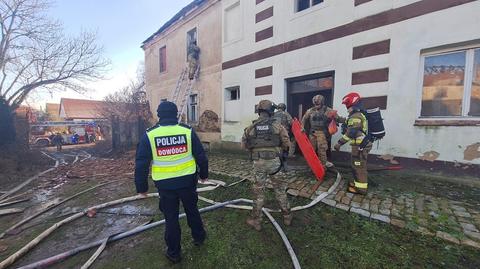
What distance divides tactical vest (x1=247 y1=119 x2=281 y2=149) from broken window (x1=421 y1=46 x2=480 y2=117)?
4077mm

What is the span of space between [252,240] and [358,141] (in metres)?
2.71

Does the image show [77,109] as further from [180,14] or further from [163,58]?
[180,14]

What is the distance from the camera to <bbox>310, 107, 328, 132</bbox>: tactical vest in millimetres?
5275

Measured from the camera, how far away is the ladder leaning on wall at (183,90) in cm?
1106

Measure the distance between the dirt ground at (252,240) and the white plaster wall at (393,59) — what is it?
944 mm

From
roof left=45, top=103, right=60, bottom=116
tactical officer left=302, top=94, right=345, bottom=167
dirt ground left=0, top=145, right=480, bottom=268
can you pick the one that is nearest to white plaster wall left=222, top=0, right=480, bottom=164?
dirt ground left=0, top=145, right=480, bottom=268

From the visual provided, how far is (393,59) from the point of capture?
5188 millimetres

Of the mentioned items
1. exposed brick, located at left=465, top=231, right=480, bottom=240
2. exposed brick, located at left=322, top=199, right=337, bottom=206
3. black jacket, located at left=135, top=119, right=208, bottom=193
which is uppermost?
black jacket, located at left=135, top=119, right=208, bottom=193

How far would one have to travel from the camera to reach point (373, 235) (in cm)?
303

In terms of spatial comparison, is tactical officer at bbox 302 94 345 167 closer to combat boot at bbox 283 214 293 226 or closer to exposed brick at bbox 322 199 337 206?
exposed brick at bbox 322 199 337 206

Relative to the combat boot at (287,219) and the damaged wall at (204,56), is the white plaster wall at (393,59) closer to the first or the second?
the damaged wall at (204,56)

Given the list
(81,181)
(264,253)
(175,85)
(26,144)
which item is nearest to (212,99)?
(175,85)

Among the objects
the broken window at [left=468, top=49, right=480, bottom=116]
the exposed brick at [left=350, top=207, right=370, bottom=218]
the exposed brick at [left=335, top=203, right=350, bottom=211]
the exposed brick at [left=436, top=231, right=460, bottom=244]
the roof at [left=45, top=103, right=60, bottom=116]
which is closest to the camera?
the exposed brick at [left=436, top=231, right=460, bottom=244]

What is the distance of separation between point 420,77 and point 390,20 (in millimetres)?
1522
